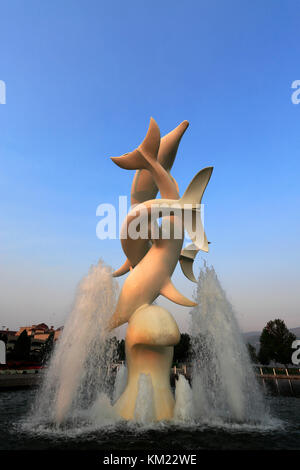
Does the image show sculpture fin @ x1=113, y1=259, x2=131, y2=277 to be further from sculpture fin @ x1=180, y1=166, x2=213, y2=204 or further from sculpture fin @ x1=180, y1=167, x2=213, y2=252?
sculpture fin @ x1=180, y1=166, x2=213, y2=204

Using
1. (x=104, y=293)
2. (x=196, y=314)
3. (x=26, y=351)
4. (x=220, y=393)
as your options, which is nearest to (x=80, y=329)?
(x=104, y=293)

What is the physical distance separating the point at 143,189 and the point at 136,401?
6.84 metres

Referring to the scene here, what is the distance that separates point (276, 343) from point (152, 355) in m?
33.2

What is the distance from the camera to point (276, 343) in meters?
37.1

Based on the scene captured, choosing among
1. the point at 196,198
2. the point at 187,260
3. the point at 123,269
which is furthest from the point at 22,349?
the point at 196,198

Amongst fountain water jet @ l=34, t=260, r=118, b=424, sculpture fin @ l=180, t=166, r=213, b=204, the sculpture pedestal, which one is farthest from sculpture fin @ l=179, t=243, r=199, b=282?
fountain water jet @ l=34, t=260, r=118, b=424

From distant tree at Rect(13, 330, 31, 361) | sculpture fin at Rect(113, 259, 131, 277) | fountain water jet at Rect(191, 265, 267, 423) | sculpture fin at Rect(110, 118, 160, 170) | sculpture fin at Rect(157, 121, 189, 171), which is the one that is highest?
sculpture fin at Rect(157, 121, 189, 171)

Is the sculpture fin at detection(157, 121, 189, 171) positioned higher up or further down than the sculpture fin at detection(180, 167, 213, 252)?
higher up

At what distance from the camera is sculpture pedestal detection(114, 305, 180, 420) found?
834cm

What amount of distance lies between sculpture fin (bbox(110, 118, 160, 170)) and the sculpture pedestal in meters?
4.81

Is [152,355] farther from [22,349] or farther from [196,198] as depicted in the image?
[22,349]
